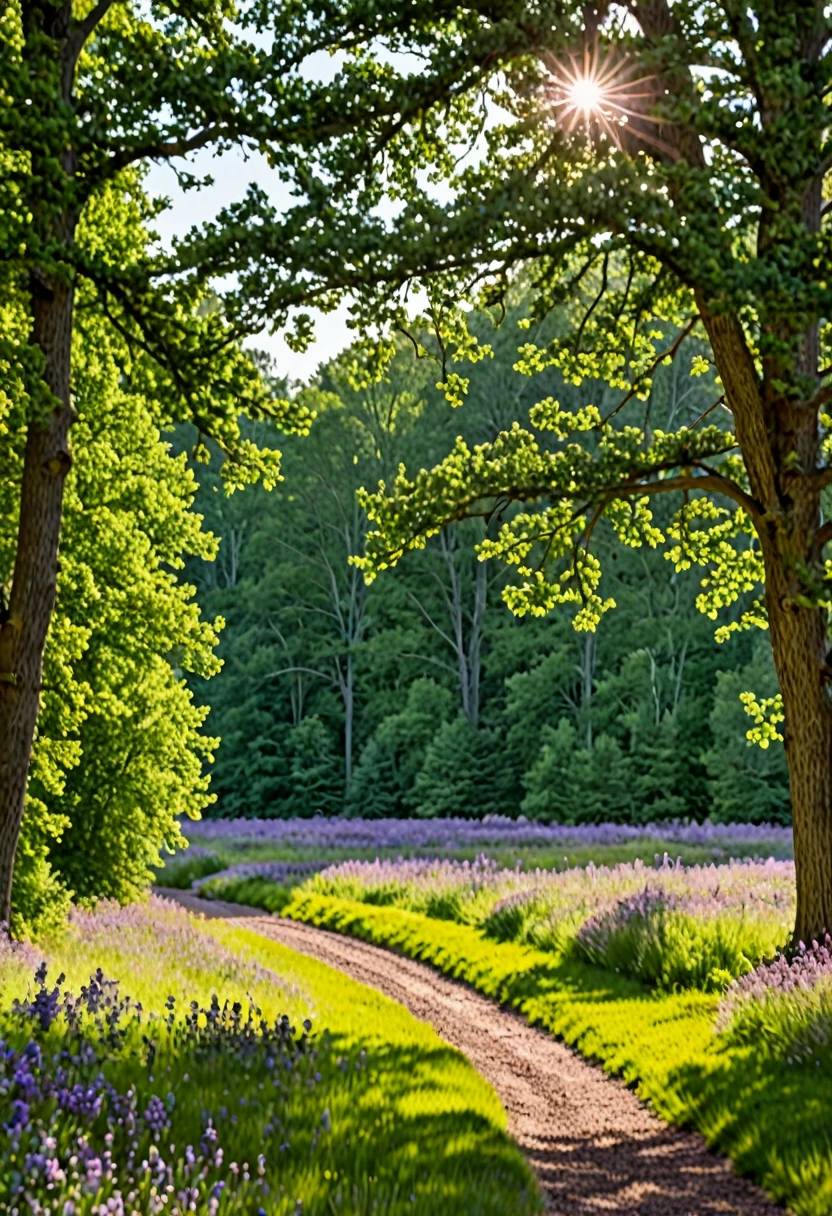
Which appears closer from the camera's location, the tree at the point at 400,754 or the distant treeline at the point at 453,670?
the distant treeline at the point at 453,670

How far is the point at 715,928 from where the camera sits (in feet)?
41.0

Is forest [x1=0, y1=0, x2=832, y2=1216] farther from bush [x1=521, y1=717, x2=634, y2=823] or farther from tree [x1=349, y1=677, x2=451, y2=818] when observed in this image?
tree [x1=349, y1=677, x2=451, y2=818]

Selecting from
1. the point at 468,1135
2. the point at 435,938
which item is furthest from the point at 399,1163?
the point at 435,938

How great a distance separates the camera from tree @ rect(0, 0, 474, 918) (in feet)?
30.3

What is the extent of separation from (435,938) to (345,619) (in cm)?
3660

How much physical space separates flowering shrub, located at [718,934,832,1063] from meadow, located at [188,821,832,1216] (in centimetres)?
2

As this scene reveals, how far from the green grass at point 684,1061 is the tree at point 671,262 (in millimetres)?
1965

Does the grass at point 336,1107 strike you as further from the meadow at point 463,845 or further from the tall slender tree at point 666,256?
the meadow at point 463,845

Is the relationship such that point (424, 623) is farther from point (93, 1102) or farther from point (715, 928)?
point (93, 1102)

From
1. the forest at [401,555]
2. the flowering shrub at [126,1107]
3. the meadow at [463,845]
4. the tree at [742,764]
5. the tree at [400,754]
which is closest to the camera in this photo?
the flowering shrub at [126,1107]

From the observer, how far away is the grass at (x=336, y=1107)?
5.62 meters

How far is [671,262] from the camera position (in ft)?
32.4

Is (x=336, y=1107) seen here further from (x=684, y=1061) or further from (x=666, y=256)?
(x=666, y=256)

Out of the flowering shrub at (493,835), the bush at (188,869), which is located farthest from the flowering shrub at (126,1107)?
the bush at (188,869)
